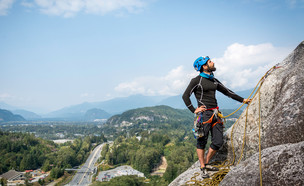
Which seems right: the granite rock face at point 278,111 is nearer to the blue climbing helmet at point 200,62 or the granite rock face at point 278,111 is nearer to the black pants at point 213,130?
the black pants at point 213,130

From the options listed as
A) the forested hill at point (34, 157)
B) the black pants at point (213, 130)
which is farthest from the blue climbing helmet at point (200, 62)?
the forested hill at point (34, 157)

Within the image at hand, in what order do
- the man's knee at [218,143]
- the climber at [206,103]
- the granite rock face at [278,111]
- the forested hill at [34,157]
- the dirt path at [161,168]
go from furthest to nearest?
the forested hill at [34,157]
the dirt path at [161,168]
the climber at [206,103]
the man's knee at [218,143]
the granite rock face at [278,111]

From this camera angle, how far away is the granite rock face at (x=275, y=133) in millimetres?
3938

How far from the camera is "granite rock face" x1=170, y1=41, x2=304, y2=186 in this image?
155 inches

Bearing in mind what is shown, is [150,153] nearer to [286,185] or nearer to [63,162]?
[63,162]

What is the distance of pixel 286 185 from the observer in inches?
148

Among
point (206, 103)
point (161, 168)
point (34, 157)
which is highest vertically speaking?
point (206, 103)

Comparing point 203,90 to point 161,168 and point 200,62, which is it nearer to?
point 200,62

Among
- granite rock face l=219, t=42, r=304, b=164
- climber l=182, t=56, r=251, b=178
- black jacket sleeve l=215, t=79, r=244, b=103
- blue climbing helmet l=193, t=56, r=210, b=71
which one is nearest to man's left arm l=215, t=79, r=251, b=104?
black jacket sleeve l=215, t=79, r=244, b=103

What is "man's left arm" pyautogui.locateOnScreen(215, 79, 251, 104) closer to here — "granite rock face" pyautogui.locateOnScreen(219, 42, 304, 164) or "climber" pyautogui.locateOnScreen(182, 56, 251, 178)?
"climber" pyautogui.locateOnScreen(182, 56, 251, 178)

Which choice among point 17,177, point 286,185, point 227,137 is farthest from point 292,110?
point 17,177

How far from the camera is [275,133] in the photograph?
5.12m

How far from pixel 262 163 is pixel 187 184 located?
290cm

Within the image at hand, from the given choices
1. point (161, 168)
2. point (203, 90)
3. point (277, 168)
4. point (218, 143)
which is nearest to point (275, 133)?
point (277, 168)
